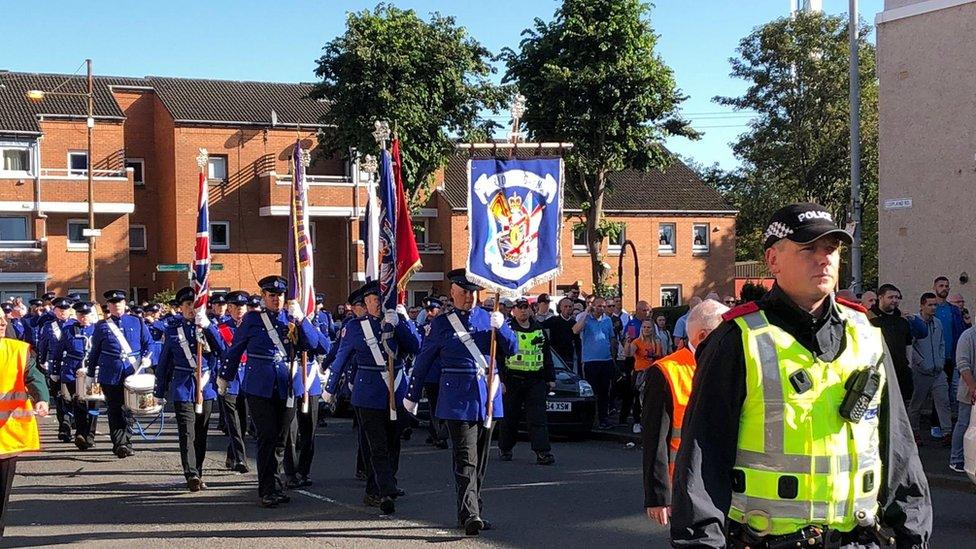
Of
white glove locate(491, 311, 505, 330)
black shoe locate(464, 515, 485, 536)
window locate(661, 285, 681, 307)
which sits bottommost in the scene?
black shoe locate(464, 515, 485, 536)

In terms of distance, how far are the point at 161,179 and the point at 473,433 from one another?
147 feet

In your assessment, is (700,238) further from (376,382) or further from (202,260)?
(376,382)

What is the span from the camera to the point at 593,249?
1316 inches

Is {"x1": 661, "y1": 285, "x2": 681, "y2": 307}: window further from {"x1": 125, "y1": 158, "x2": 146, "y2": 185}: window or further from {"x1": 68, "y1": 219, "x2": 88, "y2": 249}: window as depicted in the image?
{"x1": 68, "y1": 219, "x2": 88, "y2": 249}: window

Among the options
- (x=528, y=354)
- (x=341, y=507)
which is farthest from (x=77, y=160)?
(x=341, y=507)

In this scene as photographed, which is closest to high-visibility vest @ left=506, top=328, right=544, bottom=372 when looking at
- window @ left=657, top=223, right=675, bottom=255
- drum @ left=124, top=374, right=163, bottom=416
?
drum @ left=124, top=374, right=163, bottom=416

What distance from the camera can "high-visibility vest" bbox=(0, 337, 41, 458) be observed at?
8438 millimetres

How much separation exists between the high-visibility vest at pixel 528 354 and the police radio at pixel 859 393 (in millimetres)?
11043

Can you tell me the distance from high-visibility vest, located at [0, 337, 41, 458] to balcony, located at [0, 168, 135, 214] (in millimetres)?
39209

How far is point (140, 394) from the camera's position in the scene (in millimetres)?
15430

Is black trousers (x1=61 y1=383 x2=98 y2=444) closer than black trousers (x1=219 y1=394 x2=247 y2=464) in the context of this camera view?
No

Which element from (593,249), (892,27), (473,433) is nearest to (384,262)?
(473,433)

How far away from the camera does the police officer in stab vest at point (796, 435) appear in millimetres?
3766

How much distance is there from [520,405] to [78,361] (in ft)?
23.5
